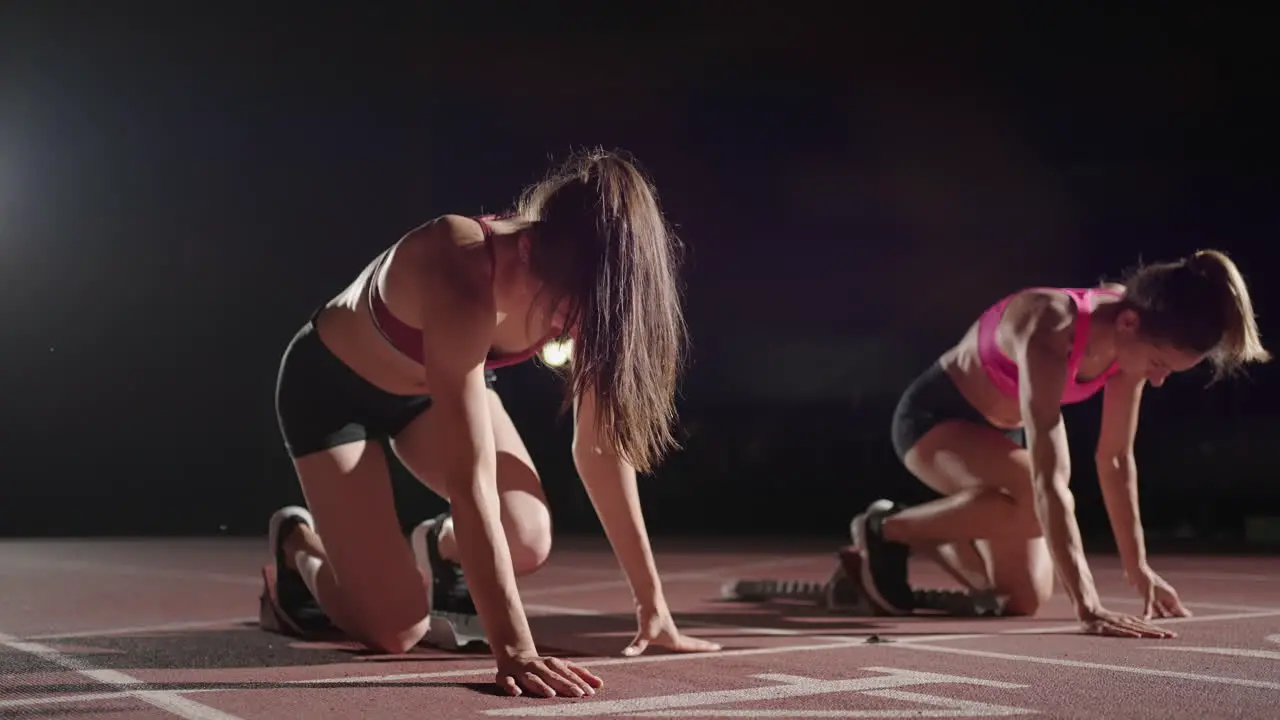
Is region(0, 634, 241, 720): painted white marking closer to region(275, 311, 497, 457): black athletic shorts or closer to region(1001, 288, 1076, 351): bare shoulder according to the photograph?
region(275, 311, 497, 457): black athletic shorts

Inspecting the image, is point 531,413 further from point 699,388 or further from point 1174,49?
point 1174,49

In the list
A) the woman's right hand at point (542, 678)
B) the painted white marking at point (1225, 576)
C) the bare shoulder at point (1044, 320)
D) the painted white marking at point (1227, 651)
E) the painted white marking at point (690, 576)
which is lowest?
the painted white marking at point (690, 576)

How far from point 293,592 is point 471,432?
179 cm

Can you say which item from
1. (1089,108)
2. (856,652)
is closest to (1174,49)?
(1089,108)

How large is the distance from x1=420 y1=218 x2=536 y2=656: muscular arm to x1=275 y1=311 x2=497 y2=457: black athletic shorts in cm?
98

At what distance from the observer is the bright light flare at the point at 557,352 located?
3.24 meters

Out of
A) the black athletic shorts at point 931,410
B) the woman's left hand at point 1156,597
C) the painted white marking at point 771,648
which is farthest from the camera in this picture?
the black athletic shorts at point 931,410

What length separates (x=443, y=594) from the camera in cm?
411

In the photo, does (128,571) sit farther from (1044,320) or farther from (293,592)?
(1044,320)

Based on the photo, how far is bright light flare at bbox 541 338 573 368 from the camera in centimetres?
324

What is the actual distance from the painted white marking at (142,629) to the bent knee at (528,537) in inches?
55.6

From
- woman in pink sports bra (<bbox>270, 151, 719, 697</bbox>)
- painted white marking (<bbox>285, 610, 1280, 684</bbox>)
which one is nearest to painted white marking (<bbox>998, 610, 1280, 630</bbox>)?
painted white marking (<bbox>285, 610, 1280, 684</bbox>)

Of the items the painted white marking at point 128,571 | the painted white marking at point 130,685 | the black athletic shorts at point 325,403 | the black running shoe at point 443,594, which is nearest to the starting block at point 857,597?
the black running shoe at point 443,594

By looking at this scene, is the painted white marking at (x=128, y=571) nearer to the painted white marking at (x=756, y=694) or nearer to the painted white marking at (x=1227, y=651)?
the painted white marking at (x=756, y=694)
